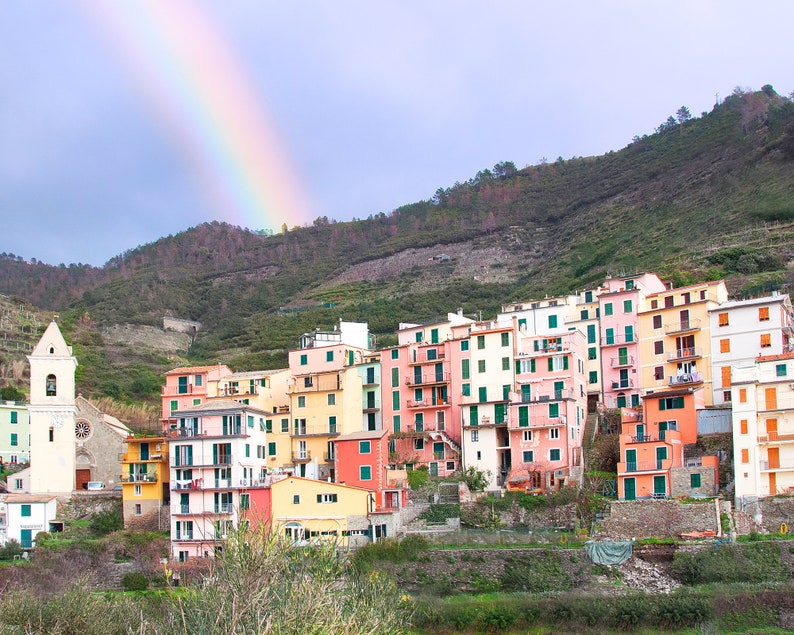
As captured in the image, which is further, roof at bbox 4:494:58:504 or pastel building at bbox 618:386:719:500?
roof at bbox 4:494:58:504

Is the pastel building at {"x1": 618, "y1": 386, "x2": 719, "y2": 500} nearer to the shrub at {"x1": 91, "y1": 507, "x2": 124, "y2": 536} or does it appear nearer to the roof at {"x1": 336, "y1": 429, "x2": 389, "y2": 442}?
the roof at {"x1": 336, "y1": 429, "x2": 389, "y2": 442}

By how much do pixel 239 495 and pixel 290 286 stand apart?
9128cm

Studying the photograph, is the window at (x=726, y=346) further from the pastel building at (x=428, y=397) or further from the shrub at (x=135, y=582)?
the shrub at (x=135, y=582)

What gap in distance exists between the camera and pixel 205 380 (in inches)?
3068

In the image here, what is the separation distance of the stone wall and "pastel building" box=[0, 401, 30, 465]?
1757 inches

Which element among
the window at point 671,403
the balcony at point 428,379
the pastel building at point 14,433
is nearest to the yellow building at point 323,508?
the balcony at point 428,379

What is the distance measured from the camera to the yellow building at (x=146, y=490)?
64.9 metres

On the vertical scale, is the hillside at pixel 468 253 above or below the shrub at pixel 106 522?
above

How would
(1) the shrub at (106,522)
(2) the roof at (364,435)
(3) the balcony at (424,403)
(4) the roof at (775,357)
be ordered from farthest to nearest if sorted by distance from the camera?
1. (3) the balcony at (424,403)
2. (2) the roof at (364,435)
3. (1) the shrub at (106,522)
4. (4) the roof at (775,357)

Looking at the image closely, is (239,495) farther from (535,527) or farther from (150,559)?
(535,527)

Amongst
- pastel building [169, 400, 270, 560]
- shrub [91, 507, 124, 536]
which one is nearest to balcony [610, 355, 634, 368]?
pastel building [169, 400, 270, 560]

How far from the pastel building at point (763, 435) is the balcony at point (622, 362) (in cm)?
1259

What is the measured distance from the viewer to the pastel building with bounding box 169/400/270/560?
62.0 meters

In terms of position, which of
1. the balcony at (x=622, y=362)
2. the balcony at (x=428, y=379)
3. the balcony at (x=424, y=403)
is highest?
the balcony at (x=622, y=362)
